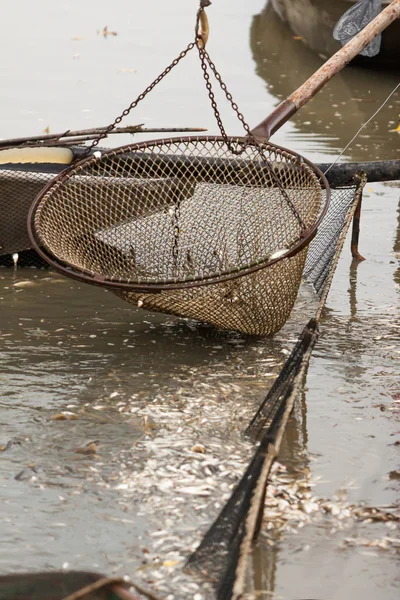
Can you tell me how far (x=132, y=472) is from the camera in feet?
13.8

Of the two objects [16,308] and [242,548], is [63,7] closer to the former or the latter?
[16,308]

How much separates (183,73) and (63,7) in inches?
259

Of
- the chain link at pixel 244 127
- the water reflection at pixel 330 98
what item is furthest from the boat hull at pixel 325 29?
the chain link at pixel 244 127

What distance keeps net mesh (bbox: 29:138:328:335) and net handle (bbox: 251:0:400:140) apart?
6.4 inches

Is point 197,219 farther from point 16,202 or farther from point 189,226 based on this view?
point 16,202

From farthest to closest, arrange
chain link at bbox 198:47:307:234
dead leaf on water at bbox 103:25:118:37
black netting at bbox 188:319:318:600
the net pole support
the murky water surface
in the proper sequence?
dead leaf on water at bbox 103:25:118:37 → the net pole support → chain link at bbox 198:47:307:234 → the murky water surface → black netting at bbox 188:319:318:600

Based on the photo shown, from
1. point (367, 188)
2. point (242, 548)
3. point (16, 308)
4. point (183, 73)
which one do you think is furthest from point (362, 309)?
point (183, 73)

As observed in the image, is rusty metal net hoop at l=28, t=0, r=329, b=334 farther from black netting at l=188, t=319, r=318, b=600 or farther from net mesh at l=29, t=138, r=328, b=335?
black netting at l=188, t=319, r=318, b=600

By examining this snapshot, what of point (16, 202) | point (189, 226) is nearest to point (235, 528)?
point (189, 226)

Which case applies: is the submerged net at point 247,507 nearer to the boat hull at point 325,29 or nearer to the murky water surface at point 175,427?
the murky water surface at point 175,427

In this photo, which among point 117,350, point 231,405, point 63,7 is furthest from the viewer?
point 63,7

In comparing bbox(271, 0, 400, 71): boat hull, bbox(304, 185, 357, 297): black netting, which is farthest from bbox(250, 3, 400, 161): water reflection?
bbox(304, 185, 357, 297): black netting

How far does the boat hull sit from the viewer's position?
514 inches

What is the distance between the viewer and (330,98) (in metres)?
12.7
